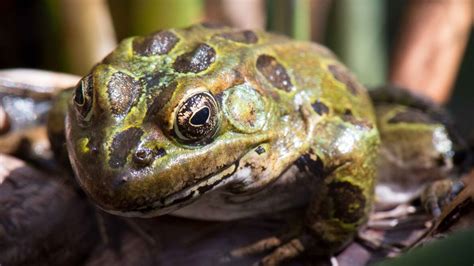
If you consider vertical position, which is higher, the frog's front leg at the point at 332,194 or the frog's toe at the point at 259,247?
the frog's front leg at the point at 332,194

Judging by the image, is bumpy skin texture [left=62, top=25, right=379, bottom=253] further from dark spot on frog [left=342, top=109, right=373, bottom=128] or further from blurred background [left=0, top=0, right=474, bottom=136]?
blurred background [left=0, top=0, right=474, bottom=136]

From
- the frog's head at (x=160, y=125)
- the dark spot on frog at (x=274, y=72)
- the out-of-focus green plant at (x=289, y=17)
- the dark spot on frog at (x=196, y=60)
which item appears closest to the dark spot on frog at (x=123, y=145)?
the frog's head at (x=160, y=125)

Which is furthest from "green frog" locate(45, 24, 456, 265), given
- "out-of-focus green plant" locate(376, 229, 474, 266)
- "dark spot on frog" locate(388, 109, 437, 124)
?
"out-of-focus green plant" locate(376, 229, 474, 266)

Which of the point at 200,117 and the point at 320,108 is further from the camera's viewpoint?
the point at 320,108

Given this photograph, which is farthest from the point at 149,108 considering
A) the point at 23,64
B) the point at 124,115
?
the point at 23,64

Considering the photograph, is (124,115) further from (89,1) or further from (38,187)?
(89,1)

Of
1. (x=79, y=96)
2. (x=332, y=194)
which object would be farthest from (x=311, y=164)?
(x=79, y=96)

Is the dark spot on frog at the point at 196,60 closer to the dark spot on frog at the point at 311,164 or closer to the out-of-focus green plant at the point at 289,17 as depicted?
the dark spot on frog at the point at 311,164

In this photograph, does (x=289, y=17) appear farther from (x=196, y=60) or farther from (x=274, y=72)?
(x=196, y=60)
